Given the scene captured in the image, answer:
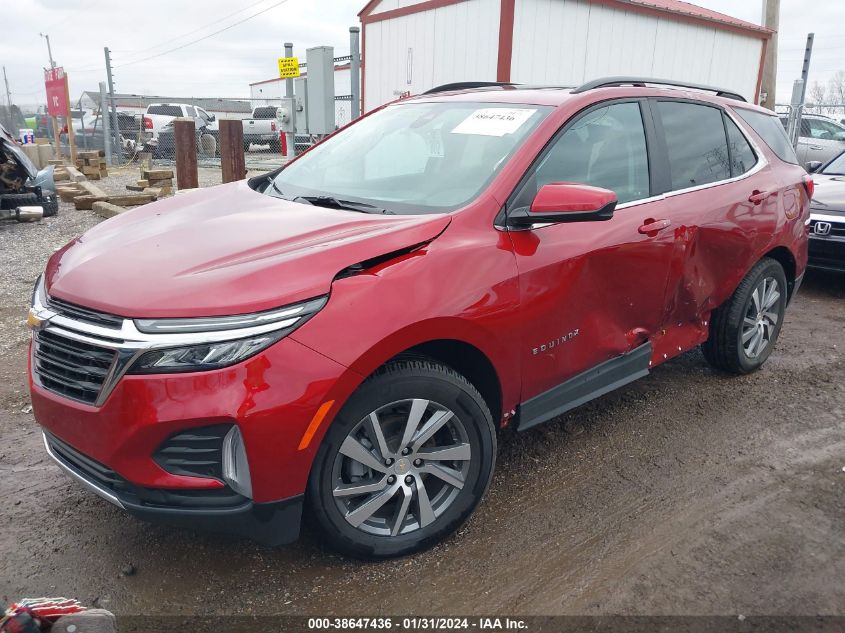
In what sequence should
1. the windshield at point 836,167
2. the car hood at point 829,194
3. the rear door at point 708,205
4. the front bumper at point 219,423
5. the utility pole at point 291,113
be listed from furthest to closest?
the utility pole at point 291,113 < the windshield at point 836,167 < the car hood at point 829,194 < the rear door at point 708,205 < the front bumper at point 219,423

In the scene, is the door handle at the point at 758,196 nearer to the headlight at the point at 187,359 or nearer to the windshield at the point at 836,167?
the headlight at the point at 187,359

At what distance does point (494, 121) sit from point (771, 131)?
2400 mm

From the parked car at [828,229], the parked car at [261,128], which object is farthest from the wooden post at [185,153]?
the parked car at [261,128]

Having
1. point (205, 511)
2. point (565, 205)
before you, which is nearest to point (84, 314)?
point (205, 511)

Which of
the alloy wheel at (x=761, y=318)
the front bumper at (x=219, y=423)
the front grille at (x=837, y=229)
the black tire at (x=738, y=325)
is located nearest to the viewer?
the front bumper at (x=219, y=423)

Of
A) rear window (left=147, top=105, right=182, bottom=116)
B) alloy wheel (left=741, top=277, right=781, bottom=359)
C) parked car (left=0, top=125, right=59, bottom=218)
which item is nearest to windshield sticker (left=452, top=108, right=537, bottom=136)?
alloy wheel (left=741, top=277, right=781, bottom=359)

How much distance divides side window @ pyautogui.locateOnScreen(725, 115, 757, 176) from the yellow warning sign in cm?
915

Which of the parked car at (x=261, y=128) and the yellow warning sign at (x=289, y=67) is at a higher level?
the yellow warning sign at (x=289, y=67)

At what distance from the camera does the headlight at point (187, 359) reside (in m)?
2.11

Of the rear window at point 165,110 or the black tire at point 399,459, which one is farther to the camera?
the rear window at point 165,110

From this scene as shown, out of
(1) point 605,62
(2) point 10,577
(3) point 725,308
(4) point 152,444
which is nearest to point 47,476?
(2) point 10,577

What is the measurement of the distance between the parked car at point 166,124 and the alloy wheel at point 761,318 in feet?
52.8

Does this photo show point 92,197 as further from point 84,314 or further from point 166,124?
point 166,124

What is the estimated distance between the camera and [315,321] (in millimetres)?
2215
